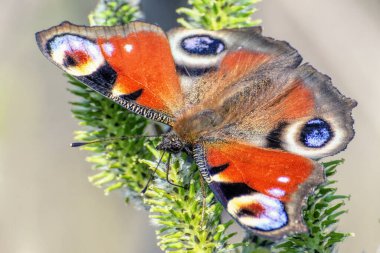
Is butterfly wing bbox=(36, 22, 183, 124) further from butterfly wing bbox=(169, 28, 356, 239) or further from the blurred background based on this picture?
the blurred background

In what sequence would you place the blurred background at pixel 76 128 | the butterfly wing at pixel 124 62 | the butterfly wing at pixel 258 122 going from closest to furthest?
1. the butterfly wing at pixel 258 122
2. the butterfly wing at pixel 124 62
3. the blurred background at pixel 76 128

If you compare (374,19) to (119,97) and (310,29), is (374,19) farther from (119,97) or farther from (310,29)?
(119,97)

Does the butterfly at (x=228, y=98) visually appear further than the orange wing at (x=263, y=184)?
Yes

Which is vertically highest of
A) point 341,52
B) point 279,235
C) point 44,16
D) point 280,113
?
point 44,16

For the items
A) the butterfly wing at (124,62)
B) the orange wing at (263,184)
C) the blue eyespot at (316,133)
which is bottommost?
the orange wing at (263,184)

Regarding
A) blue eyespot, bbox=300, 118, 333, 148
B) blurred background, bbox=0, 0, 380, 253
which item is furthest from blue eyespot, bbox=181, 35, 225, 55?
blurred background, bbox=0, 0, 380, 253

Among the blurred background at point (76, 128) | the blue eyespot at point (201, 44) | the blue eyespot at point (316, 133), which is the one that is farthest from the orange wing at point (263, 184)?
the blurred background at point (76, 128)

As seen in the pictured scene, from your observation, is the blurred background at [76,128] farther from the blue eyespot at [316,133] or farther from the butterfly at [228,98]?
the blue eyespot at [316,133]

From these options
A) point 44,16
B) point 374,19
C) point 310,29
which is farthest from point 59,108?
point 374,19
